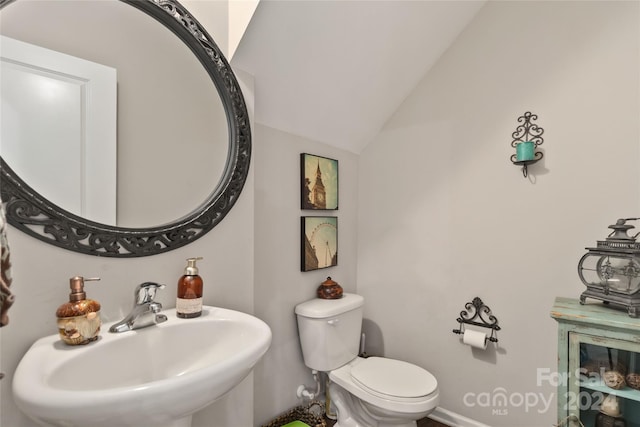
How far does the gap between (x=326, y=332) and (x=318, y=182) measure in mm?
815

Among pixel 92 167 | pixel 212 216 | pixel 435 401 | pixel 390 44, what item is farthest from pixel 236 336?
pixel 390 44

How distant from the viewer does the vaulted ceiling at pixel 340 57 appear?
1.35 m

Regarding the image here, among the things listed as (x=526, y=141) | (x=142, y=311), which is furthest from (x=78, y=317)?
(x=526, y=141)

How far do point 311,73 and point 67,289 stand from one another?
129cm

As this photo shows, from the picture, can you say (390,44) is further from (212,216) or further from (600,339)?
(600,339)

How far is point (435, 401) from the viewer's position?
147 cm

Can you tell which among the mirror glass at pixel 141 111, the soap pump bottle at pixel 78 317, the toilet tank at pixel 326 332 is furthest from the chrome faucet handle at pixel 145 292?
the toilet tank at pixel 326 332

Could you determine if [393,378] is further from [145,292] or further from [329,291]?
[145,292]

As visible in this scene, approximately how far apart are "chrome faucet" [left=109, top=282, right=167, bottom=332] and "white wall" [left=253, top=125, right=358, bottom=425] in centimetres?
63

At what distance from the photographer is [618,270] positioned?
1.30 metres

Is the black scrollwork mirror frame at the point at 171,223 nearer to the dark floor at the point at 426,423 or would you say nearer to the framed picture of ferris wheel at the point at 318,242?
the framed picture of ferris wheel at the point at 318,242

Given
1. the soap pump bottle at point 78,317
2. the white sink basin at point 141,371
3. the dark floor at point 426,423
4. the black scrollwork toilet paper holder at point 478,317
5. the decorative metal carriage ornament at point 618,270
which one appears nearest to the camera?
the white sink basin at point 141,371

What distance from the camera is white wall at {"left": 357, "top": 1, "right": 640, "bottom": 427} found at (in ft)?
4.82

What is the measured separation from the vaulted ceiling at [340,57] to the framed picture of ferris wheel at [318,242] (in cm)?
48
